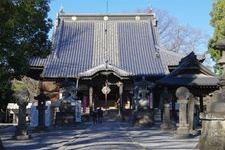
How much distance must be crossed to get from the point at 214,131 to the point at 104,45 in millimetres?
33468

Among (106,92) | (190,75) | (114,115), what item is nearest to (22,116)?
(190,75)

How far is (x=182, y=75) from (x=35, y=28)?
62.5 feet

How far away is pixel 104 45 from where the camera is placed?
44.9 meters

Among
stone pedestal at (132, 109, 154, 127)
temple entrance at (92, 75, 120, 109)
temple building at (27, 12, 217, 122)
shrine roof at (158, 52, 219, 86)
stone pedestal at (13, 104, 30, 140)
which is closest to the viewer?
stone pedestal at (13, 104, 30, 140)

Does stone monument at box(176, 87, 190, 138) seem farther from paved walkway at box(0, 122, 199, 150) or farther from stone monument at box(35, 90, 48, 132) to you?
stone monument at box(35, 90, 48, 132)

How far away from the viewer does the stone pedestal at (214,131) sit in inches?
461

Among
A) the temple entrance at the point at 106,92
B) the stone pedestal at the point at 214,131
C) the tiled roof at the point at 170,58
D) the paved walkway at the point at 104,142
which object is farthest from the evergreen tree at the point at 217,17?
the stone pedestal at the point at 214,131

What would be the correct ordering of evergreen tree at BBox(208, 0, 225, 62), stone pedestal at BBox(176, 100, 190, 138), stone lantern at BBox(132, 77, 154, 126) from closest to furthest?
1. stone pedestal at BBox(176, 100, 190, 138)
2. stone lantern at BBox(132, 77, 154, 126)
3. evergreen tree at BBox(208, 0, 225, 62)

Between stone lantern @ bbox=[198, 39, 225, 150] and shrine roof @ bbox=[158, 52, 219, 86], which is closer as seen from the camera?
stone lantern @ bbox=[198, 39, 225, 150]

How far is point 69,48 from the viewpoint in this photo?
44.6 meters

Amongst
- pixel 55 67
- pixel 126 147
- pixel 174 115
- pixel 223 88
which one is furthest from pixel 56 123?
pixel 223 88

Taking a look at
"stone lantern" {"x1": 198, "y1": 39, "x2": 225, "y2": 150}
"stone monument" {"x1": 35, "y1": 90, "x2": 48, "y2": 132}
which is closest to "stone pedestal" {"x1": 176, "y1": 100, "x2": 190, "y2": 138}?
"stone lantern" {"x1": 198, "y1": 39, "x2": 225, "y2": 150}

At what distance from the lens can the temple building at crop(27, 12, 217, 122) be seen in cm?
4016

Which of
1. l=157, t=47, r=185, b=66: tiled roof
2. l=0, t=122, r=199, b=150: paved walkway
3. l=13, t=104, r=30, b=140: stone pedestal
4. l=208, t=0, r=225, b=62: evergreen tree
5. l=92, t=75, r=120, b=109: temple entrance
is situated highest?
l=208, t=0, r=225, b=62: evergreen tree
